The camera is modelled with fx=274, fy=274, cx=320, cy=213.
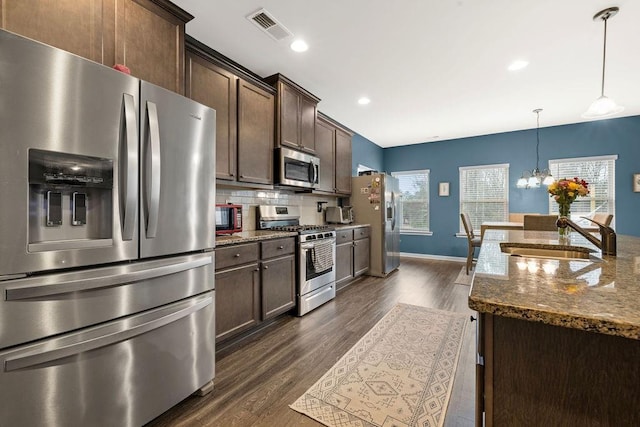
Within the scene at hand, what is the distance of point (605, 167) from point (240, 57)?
623cm

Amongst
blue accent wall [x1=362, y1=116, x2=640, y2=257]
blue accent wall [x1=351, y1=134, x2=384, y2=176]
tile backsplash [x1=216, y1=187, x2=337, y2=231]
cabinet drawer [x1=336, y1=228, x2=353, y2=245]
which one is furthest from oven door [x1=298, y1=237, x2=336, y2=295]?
blue accent wall [x1=362, y1=116, x2=640, y2=257]

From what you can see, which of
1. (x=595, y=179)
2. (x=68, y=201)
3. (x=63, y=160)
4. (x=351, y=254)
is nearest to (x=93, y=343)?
(x=68, y=201)

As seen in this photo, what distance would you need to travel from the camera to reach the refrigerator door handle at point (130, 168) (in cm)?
128

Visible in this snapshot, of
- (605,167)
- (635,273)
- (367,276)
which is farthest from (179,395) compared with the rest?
(605,167)

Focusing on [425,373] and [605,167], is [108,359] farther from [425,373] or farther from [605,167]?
[605,167]

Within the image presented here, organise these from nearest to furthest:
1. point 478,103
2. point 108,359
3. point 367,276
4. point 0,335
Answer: point 0,335, point 108,359, point 478,103, point 367,276

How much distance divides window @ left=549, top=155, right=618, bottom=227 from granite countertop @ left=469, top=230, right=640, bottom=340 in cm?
484

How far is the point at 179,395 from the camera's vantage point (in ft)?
5.02

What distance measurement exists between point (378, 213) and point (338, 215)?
0.70 m

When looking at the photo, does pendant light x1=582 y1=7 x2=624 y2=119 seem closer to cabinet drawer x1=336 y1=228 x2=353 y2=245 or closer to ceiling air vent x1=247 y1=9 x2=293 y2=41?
ceiling air vent x1=247 y1=9 x2=293 y2=41

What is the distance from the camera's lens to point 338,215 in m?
4.49

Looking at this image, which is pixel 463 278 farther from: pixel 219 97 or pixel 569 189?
pixel 219 97

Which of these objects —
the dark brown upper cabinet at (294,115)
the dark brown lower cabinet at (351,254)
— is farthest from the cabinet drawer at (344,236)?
the dark brown upper cabinet at (294,115)

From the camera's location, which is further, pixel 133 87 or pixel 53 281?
pixel 133 87
